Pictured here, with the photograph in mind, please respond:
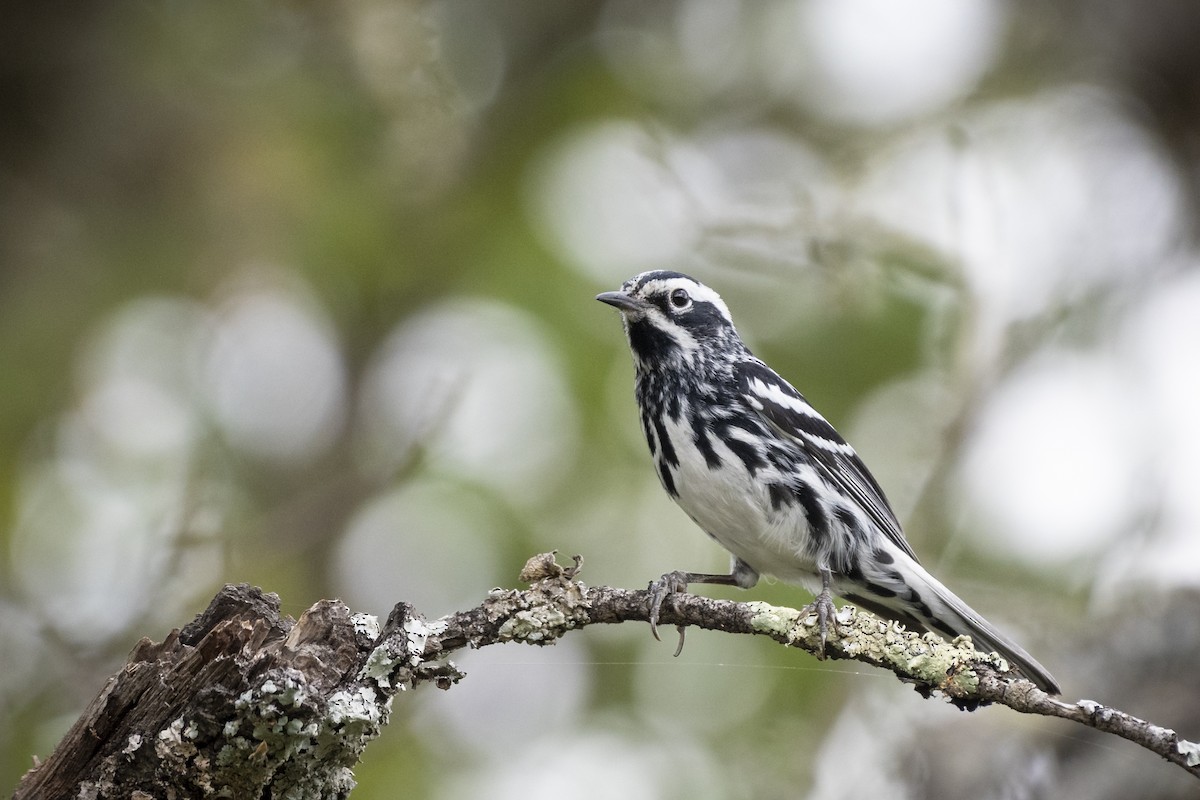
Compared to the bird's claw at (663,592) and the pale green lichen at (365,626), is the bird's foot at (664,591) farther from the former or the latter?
the pale green lichen at (365,626)

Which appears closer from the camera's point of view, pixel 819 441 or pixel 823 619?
pixel 823 619

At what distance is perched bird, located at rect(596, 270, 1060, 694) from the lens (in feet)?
15.0

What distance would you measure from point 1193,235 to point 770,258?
2467 mm

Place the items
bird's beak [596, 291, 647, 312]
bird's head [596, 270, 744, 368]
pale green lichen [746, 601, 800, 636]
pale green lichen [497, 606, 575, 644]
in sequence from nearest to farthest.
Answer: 1. pale green lichen [497, 606, 575, 644]
2. pale green lichen [746, 601, 800, 636]
3. bird's head [596, 270, 744, 368]
4. bird's beak [596, 291, 647, 312]

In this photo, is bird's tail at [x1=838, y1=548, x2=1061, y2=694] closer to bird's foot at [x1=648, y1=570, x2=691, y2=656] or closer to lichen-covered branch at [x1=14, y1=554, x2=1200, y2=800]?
bird's foot at [x1=648, y1=570, x2=691, y2=656]

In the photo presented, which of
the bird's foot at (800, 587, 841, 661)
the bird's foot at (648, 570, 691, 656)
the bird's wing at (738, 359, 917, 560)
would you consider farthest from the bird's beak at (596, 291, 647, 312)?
the bird's foot at (800, 587, 841, 661)

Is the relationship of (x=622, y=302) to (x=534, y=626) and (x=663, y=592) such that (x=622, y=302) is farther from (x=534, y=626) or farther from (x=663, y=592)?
(x=534, y=626)

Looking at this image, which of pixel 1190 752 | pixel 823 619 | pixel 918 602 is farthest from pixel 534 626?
pixel 918 602

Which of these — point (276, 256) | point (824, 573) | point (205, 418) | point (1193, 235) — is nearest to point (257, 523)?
point (205, 418)

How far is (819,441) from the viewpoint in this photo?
16.1 feet

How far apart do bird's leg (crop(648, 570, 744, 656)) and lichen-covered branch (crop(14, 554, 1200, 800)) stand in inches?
15.1

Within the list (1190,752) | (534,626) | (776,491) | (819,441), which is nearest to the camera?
(1190,752)

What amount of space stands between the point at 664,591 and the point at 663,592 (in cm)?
6

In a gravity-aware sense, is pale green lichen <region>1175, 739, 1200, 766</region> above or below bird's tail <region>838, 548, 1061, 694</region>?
below
